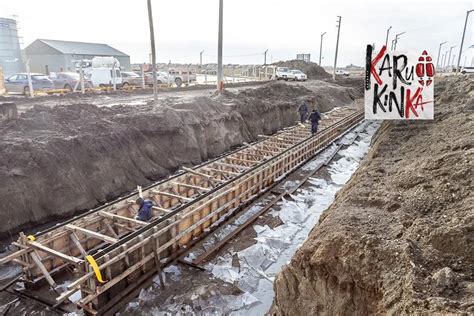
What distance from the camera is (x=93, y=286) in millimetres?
5844

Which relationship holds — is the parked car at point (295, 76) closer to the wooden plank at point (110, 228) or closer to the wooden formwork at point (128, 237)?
the wooden formwork at point (128, 237)

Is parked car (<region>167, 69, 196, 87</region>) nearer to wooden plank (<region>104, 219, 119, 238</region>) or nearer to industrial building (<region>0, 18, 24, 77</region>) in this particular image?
industrial building (<region>0, 18, 24, 77</region>)

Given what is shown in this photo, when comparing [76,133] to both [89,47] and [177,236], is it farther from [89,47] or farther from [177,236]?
[89,47]

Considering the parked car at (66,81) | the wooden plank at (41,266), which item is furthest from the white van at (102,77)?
the wooden plank at (41,266)

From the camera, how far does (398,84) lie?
6426 millimetres

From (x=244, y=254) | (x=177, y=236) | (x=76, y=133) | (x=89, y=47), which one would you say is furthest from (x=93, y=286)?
(x=89, y=47)

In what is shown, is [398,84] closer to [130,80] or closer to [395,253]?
[395,253]

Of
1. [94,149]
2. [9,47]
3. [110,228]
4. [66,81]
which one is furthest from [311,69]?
[110,228]

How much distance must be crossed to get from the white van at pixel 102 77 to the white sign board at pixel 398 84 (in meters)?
23.8

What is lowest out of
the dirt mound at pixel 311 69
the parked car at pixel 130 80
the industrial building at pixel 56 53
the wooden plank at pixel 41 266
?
the wooden plank at pixel 41 266

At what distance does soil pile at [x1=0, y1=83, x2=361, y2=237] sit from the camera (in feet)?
30.8

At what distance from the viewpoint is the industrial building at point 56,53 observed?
4381 cm

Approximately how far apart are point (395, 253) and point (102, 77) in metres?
26.7

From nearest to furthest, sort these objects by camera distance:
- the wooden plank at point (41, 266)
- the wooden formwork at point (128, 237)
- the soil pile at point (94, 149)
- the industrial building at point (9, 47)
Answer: the wooden formwork at point (128, 237) < the wooden plank at point (41, 266) < the soil pile at point (94, 149) < the industrial building at point (9, 47)
